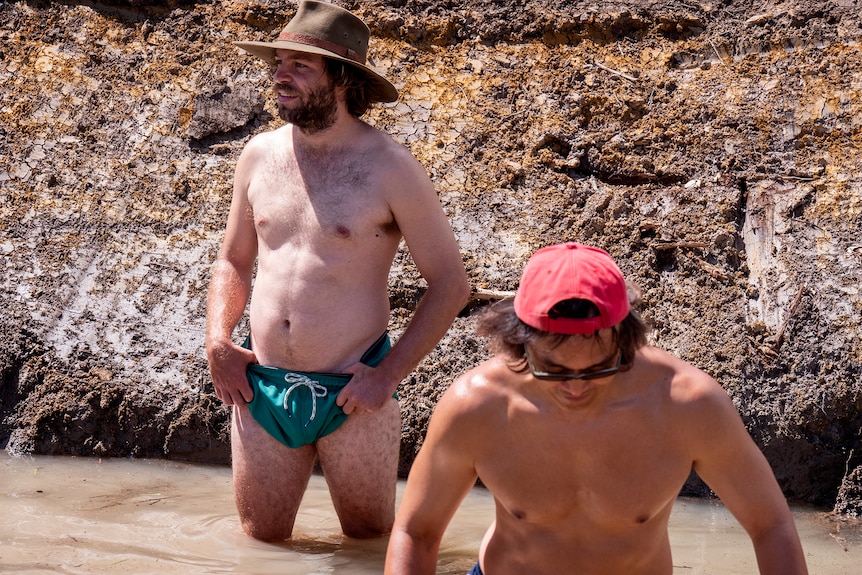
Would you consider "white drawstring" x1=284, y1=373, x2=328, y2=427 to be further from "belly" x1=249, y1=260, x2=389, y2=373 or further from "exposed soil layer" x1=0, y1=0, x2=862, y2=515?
"exposed soil layer" x1=0, y1=0, x2=862, y2=515

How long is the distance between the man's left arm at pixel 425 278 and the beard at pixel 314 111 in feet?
0.99

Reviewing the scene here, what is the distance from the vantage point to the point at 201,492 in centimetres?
434

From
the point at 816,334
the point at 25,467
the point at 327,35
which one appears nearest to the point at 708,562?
the point at 816,334

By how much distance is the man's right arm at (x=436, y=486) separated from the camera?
7.89 ft

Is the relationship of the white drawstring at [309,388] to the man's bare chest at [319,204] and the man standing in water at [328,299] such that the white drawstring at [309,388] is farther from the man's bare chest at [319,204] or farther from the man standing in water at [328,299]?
the man's bare chest at [319,204]

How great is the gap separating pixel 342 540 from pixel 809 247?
2.51 meters

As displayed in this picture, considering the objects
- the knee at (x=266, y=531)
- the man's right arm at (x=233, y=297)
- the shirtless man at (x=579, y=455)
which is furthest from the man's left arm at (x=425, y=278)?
the shirtless man at (x=579, y=455)

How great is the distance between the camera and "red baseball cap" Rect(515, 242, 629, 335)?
216 centimetres

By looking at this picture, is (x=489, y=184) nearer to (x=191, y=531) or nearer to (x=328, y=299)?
(x=328, y=299)

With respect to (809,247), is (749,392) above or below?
below

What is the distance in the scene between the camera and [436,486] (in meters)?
2.41

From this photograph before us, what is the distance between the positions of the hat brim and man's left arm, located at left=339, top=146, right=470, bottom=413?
0.33 m

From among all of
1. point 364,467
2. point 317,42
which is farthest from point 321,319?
point 317,42

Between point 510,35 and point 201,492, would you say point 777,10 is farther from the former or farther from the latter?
point 201,492
